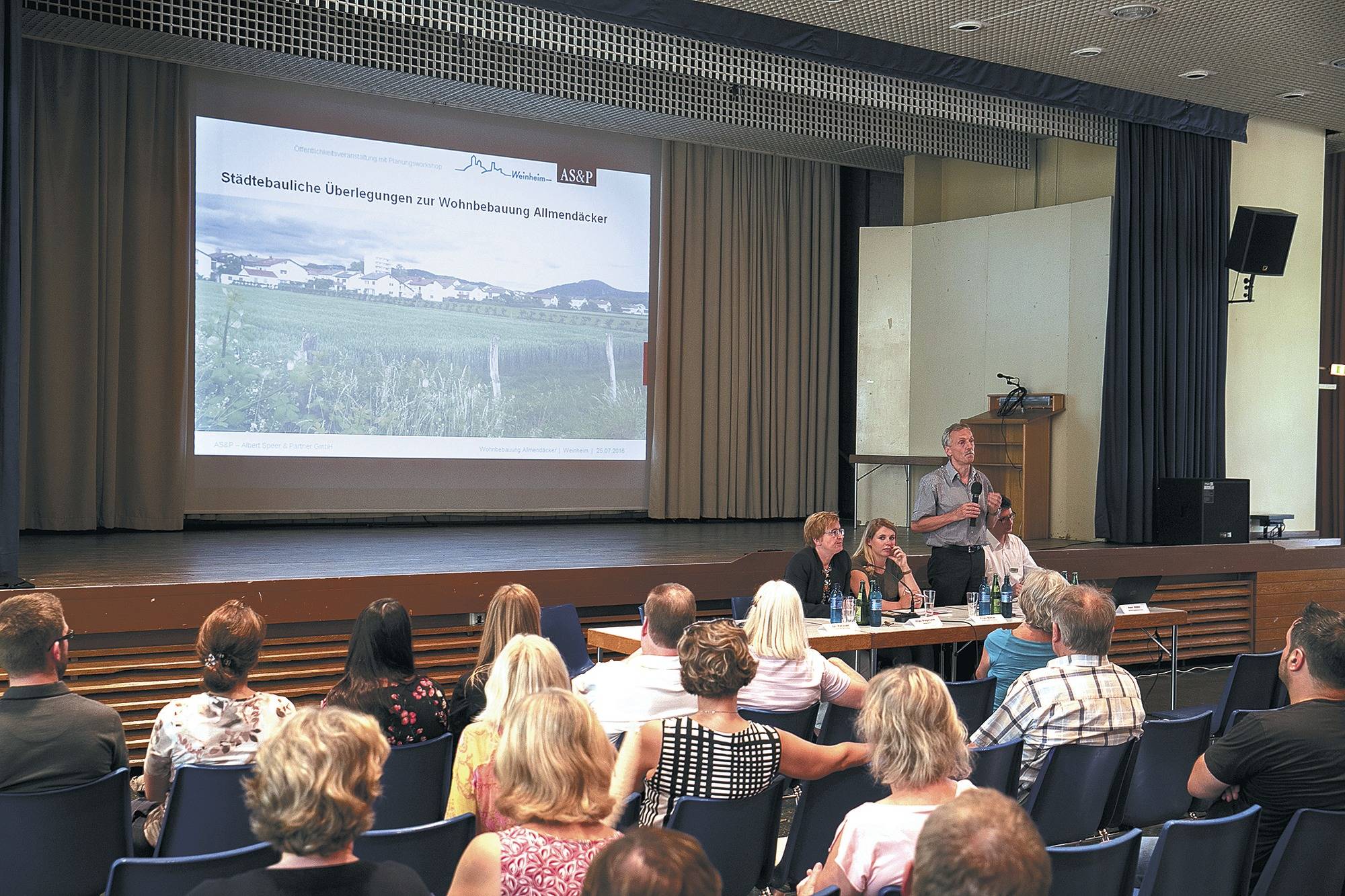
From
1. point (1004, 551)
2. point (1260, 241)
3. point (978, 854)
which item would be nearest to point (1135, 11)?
point (1260, 241)

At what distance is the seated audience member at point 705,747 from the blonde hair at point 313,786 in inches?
38.3

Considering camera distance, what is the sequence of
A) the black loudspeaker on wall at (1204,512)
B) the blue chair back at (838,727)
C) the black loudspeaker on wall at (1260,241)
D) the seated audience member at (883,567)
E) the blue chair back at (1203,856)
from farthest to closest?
the black loudspeaker on wall at (1260,241) < the black loudspeaker on wall at (1204,512) < the seated audience member at (883,567) < the blue chair back at (838,727) < the blue chair back at (1203,856)

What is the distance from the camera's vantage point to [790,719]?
142 inches

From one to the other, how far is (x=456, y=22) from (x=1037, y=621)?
5.27 m

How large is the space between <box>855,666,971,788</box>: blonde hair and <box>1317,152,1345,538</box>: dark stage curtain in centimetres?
1037

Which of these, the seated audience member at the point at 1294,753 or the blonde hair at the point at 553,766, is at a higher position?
the blonde hair at the point at 553,766

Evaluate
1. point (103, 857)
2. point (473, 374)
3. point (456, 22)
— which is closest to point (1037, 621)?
point (103, 857)

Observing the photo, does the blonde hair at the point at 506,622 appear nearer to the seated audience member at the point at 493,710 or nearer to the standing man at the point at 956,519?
the seated audience member at the point at 493,710

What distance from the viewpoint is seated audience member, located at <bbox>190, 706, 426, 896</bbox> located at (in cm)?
178

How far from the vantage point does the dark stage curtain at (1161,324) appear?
9.38 m

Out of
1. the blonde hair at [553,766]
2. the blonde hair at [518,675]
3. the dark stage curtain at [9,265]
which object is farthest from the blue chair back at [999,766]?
the dark stage curtain at [9,265]

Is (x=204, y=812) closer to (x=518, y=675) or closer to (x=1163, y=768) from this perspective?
(x=518, y=675)

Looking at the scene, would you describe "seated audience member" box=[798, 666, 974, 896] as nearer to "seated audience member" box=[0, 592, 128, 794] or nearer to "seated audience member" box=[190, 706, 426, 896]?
"seated audience member" box=[190, 706, 426, 896]

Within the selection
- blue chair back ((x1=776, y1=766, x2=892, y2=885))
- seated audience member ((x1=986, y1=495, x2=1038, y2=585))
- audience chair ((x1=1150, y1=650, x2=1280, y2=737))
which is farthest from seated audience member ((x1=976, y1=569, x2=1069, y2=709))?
seated audience member ((x1=986, y1=495, x2=1038, y2=585))
